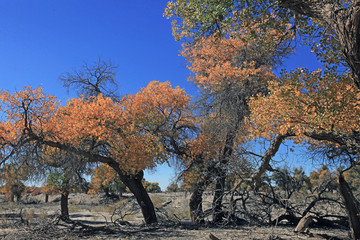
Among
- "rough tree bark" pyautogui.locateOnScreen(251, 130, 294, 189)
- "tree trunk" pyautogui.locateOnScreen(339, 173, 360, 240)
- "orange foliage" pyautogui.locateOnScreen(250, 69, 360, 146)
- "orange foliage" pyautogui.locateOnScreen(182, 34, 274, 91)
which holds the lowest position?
"tree trunk" pyautogui.locateOnScreen(339, 173, 360, 240)

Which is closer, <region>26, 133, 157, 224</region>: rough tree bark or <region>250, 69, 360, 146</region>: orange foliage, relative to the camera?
<region>250, 69, 360, 146</region>: orange foliage

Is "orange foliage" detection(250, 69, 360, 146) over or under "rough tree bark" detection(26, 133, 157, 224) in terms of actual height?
over

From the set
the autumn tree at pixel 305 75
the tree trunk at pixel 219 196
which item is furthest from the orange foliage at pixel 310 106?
the tree trunk at pixel 219 196

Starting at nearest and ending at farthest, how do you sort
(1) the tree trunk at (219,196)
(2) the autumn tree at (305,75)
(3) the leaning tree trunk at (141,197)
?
(2) the autumn tree at (305,75)
(1) the tree trunk at (219,196)
(3) the leaning tree trunk at (141,197)

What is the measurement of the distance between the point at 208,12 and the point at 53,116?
9.49 metres

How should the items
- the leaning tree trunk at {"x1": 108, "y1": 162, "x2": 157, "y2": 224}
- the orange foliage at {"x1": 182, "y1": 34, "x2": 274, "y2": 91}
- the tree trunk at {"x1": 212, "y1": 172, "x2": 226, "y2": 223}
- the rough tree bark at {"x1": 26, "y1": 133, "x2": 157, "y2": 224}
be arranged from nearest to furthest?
the tree trunk at {"x1": 212, "y1": 172, "x2": 226, "y2": 223}, the rough tree bark at {"x1": 26, "y1": 133, "x2": 157, "y2": 224}, the leaning tree trunk at {"x1": 108, "y1": 162, "x2": 157, "y2": 224}, the orange foliage at {"x1": 182, "y1": 34, "x2": 274, "y2": 91}

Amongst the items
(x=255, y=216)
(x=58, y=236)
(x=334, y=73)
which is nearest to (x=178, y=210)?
(x=255, y=216)

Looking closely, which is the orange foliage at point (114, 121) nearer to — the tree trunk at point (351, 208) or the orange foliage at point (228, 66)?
the orange foliage at point (228, 66)

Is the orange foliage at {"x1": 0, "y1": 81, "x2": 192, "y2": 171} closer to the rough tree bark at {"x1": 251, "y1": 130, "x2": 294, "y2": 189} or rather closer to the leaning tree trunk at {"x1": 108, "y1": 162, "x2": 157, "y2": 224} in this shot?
the leaning tree trunk at {"x1": 108, "y1": 162, "x2": 157, "y2": 224}

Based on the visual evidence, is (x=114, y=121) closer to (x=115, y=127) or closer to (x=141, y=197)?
(x=115, y=127)

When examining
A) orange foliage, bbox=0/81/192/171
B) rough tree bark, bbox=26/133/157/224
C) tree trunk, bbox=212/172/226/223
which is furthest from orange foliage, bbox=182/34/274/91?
rough tree bark, bbox=26/133/157/224

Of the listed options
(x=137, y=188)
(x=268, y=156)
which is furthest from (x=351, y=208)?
(x=137, y=188)

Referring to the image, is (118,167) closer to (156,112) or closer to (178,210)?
(156,112)

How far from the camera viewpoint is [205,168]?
48.2 ft
